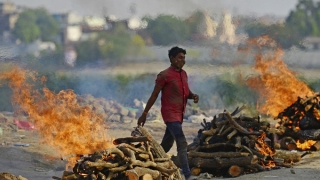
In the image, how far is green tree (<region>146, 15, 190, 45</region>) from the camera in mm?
20969

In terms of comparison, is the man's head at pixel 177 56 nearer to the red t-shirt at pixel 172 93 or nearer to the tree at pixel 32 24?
the red t-shirt at pixel 172 93

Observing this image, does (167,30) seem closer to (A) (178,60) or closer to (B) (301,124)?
(B) (301,124)

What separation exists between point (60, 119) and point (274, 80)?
6.64 m

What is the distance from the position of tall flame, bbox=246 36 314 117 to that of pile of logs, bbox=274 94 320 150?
144 centimetres

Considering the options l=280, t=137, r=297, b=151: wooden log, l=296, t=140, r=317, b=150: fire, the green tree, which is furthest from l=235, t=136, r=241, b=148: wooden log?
the green tree

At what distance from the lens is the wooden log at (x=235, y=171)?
12258 mm

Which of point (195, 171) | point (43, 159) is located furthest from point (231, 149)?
point (43, 159)

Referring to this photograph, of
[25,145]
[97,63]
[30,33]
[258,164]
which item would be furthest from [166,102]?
[97,63]

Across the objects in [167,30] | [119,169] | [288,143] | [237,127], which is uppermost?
[167,30]

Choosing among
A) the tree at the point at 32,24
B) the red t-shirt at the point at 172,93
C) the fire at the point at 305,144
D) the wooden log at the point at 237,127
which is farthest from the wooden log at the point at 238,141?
the tree at the point at 32,24

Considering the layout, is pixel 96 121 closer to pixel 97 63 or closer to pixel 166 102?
pixel 166 102

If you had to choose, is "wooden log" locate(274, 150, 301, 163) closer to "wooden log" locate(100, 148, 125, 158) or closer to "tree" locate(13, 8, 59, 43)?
"wooden log" locate(100, 148, 125, 158)

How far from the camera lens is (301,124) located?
15523 millimetres

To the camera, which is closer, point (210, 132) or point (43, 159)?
point (210, 132)
